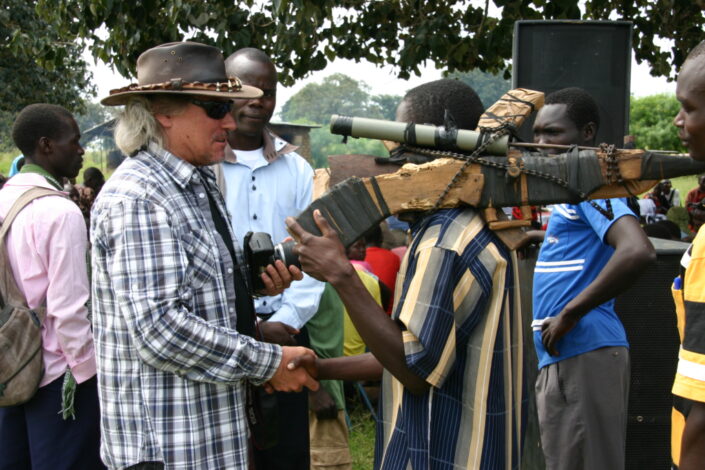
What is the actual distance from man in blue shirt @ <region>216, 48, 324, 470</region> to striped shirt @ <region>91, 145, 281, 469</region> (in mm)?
1000

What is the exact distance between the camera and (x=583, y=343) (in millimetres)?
3512

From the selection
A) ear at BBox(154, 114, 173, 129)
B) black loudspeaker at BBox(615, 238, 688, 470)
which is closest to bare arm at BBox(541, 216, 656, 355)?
black loudspeaker at BBox(615, 238, 688, 470)

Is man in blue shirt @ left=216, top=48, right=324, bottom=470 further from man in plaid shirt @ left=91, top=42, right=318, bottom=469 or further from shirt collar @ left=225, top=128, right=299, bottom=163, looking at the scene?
man in plaid shirt @ left=91, top=42, right=318, bottom=469

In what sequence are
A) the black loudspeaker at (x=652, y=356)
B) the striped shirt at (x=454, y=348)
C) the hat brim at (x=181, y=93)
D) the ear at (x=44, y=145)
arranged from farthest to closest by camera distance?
the black loudspeaker at (x=652, y=356)
the ear at (x=44, y=145)
the hat brim at (x=181, y=93)
the striped shirt at (x=454, y=348)

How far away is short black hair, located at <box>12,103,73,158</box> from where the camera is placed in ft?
13.2

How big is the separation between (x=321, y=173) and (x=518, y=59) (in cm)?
397

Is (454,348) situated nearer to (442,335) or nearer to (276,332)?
(442,335)

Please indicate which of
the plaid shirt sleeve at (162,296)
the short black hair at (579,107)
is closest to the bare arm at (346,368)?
the plaid shirt sleeve at (162,296)

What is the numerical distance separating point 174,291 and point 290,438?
1458 millimetres

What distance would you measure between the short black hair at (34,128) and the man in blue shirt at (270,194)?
107 cm

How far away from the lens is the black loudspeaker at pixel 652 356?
419 centimetres

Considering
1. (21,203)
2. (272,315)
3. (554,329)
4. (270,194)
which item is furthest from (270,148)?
(554,329)

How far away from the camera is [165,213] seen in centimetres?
229

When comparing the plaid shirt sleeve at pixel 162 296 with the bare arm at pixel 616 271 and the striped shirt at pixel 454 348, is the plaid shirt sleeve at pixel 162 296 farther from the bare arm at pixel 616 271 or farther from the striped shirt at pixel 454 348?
the bare arm at pixel 616 271
